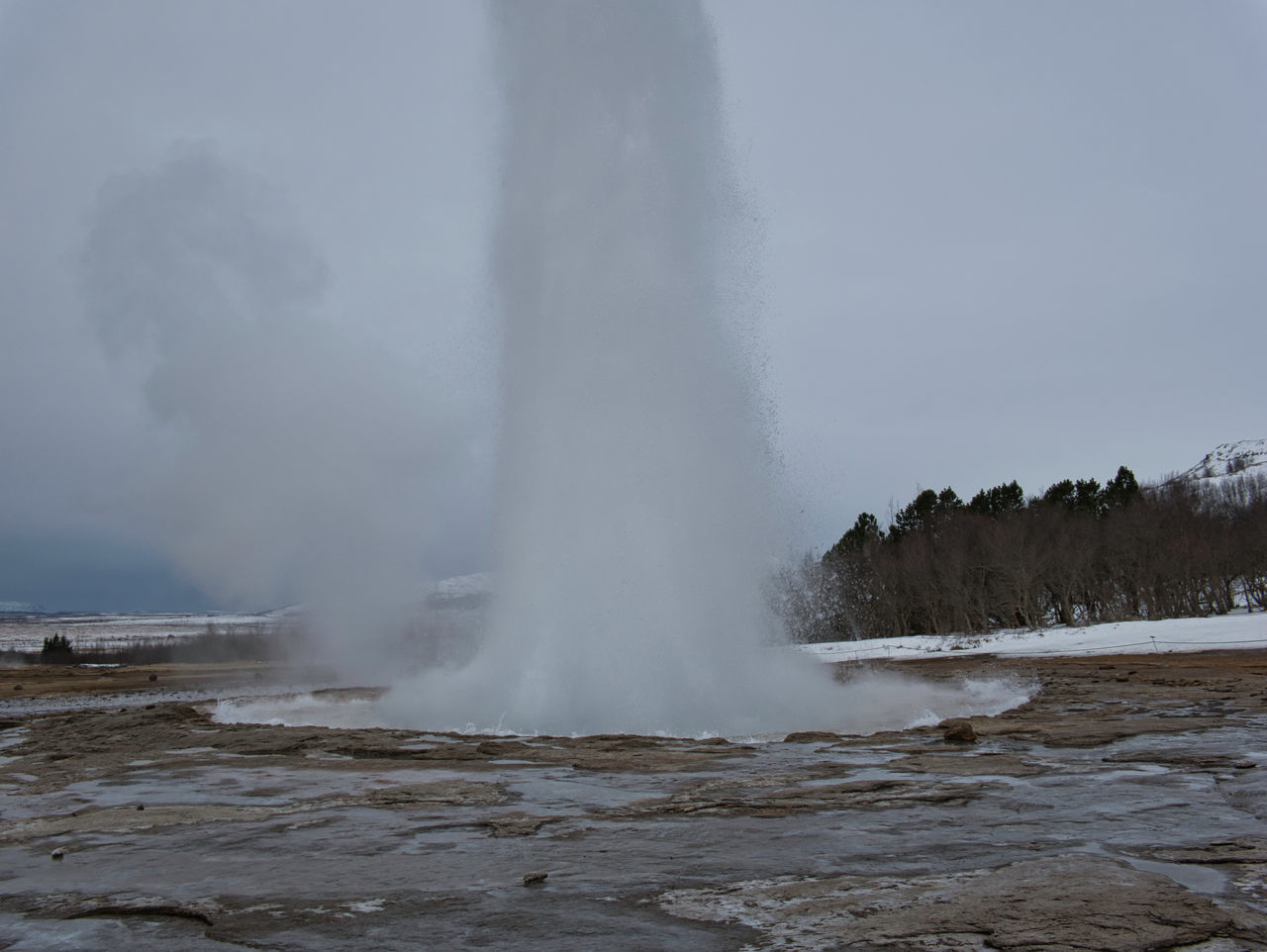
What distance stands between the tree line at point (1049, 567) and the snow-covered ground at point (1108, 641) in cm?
653

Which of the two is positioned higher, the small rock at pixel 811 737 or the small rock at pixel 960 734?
the small rock at pixel 960 734

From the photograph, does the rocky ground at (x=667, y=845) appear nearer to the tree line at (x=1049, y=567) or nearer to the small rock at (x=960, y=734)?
the small rock at (x=960, y=734)

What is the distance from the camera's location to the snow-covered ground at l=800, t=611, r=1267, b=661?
34625mm

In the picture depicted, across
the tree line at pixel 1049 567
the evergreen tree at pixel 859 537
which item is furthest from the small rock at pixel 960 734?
the evergreen tree at pixel 859 537

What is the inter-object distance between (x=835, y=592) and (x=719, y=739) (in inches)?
2441

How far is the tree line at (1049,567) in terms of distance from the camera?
55719 millimetres

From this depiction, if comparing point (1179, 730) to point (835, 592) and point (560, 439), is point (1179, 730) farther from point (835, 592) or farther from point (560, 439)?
point (835, 592)

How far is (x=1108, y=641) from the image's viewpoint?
129 feet

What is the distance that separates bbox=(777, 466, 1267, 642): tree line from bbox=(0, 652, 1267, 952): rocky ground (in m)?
38.4

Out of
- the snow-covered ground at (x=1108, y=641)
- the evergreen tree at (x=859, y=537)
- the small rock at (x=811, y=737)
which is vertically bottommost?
the snow-covered ground at (x=1108, y=641)

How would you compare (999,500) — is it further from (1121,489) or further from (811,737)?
(811,737)

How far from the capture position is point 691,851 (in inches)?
206

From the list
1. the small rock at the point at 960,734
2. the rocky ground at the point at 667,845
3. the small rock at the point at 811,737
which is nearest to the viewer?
the rocky ground at the point at 667,845

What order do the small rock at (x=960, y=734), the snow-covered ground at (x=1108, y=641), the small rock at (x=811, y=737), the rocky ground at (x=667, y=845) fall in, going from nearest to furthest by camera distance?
the rocky ground at (x=667, y=845) < the small rock at (x=960, y=734) < the small rock at (x=811, y=737) < the snow-covered ground at (x=1108, y=641)
